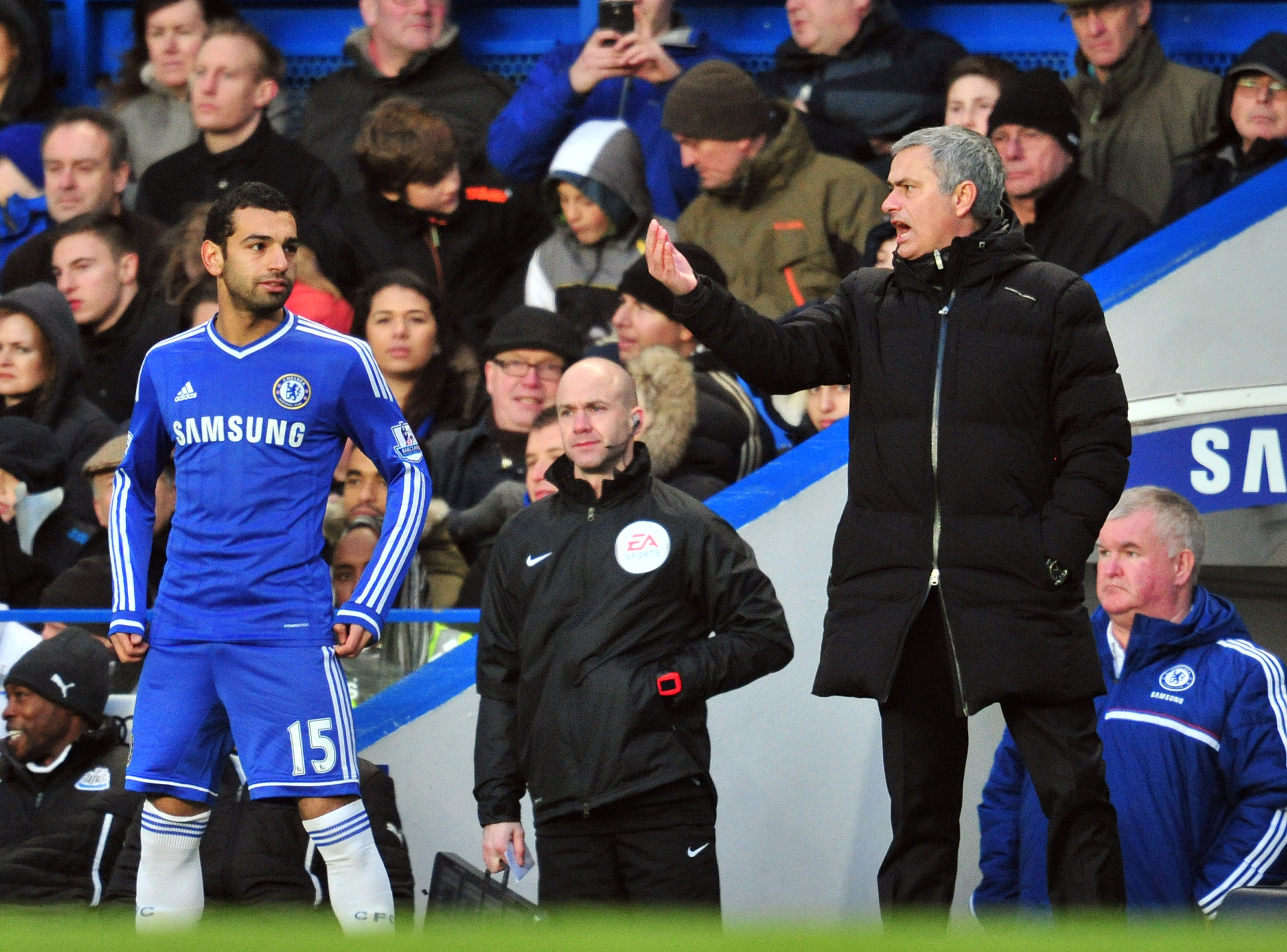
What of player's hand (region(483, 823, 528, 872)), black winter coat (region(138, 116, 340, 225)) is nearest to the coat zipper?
player's hand (region(483, 823, 528, 872))

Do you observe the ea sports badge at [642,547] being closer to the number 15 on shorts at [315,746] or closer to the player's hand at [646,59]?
the number 15 on shorts at [315,746]

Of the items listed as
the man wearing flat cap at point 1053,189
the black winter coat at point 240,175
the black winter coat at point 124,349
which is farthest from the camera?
the black winter coat at point 240,175

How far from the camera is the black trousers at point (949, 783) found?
412 cm

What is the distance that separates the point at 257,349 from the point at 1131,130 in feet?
14.2

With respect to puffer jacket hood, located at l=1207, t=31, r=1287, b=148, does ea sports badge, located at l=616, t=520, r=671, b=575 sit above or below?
below

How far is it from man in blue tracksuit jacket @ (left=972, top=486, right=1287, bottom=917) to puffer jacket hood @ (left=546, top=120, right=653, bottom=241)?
3.17 metres

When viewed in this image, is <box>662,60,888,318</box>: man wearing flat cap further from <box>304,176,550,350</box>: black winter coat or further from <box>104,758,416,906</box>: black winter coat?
<box>104,758,416,906</box>: black winter coat

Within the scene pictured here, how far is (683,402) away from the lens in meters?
Answer: 6.40

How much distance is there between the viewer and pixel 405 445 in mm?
4738

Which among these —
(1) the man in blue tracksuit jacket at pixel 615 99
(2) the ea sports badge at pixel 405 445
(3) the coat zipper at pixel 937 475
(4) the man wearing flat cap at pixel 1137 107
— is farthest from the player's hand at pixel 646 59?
(3) the coat zipper at pixel 937 475

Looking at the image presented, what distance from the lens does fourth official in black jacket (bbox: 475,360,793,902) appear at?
15.3 ft

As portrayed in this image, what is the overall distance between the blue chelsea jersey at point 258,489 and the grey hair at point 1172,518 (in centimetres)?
192

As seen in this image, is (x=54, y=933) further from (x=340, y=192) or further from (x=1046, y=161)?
(x=340, y=192)

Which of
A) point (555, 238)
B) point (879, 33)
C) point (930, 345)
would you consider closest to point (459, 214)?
point (555, 238)
